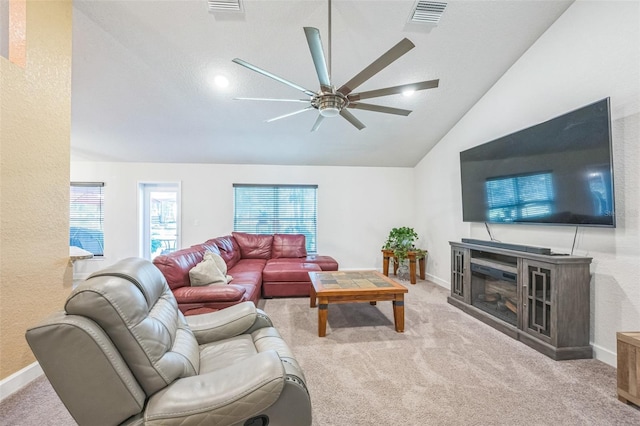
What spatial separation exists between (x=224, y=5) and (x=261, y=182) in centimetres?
361

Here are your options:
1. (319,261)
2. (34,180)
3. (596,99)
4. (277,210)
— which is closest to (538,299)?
(596,99)

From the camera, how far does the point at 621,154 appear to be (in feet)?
7.50

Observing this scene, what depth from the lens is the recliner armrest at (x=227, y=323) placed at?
179cm

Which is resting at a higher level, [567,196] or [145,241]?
[567,196]

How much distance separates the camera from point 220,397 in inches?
41.0

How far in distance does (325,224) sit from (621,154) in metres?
4.50

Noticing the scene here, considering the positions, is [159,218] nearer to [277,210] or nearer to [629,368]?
[277,210]

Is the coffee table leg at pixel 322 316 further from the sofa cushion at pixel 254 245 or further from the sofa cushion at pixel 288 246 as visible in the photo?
the sofa cushion at pixel 254 245

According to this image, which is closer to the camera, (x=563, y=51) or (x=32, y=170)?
(x=32, y=170)

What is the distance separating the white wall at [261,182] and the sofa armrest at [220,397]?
494 centimetres

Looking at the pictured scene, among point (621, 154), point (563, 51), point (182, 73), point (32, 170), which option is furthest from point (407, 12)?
point (32, 170)

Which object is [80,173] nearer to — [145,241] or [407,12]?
[145,241]

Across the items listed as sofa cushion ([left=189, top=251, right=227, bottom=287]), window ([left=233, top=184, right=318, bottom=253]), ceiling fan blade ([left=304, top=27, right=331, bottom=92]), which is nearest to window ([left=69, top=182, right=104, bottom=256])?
window ([left=233, top=184, right=318, bottom=253])

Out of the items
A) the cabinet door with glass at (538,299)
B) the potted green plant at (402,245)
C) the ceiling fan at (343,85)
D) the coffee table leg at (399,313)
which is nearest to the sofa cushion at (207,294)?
the coffee table leg at (399,313)
